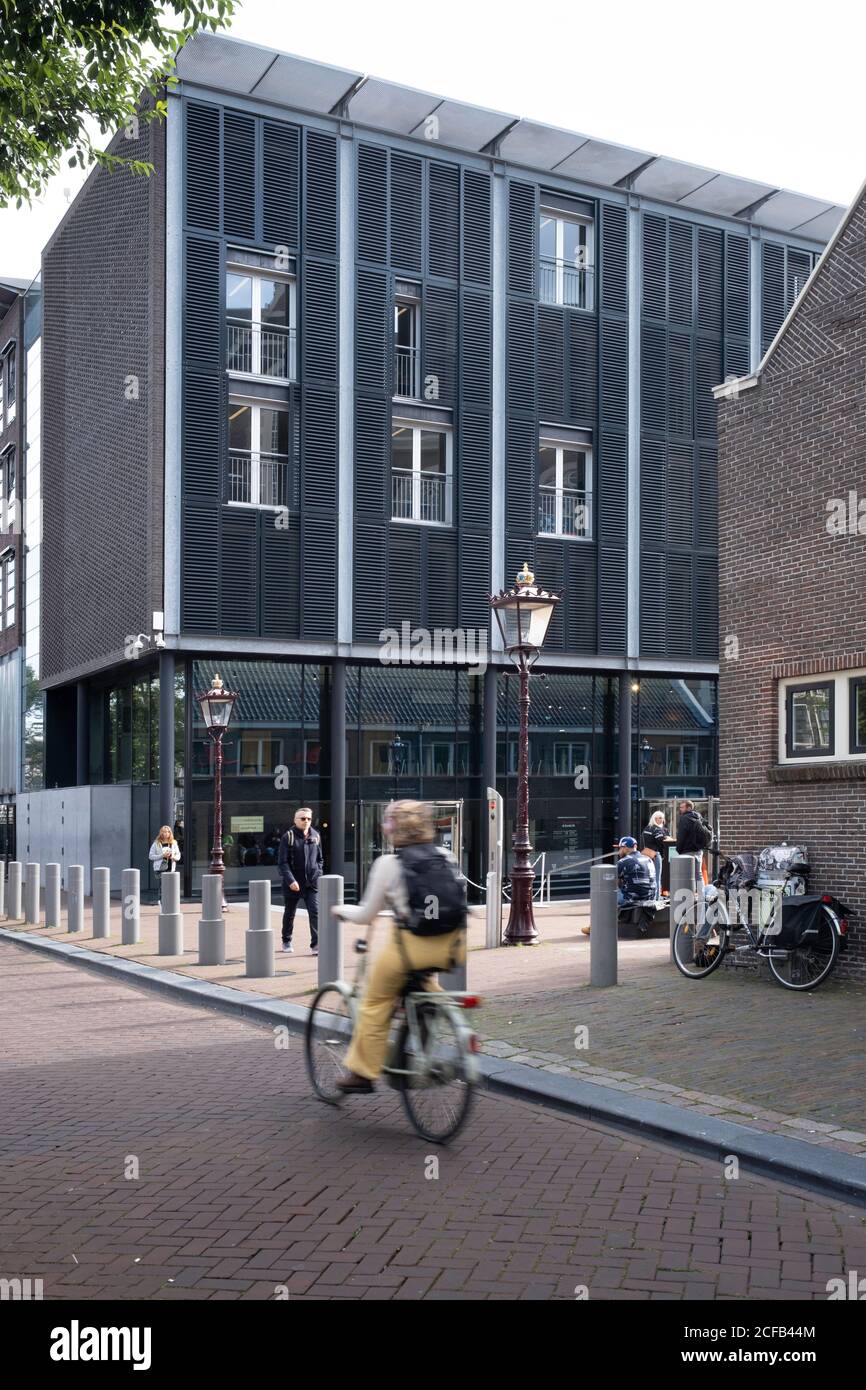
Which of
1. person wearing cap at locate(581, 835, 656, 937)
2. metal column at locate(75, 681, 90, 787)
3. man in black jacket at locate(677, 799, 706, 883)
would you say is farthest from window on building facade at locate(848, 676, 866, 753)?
metal column at locate(75, 681, 90, 787)

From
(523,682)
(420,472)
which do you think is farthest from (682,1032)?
(420,472)

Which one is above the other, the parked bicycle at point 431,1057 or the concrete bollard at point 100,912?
the parked bicycle at point 431,1057

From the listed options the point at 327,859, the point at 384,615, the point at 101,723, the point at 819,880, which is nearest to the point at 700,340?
the point at 384,615

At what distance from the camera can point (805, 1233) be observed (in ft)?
17.0

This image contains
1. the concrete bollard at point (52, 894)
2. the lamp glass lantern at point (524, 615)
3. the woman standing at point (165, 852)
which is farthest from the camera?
the woman standing at point (165, 852)

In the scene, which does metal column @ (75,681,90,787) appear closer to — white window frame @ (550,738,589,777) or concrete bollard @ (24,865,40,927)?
white window frame @ (550,738,589,777)

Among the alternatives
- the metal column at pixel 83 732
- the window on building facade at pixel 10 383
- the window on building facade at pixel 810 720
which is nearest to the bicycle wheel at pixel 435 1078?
the window on building facade at pixel 810 720

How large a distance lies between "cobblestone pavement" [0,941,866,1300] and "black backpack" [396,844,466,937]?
1.07m

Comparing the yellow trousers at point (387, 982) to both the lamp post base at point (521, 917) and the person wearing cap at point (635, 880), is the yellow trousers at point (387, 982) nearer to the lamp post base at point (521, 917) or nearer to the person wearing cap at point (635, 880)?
the lamp post base at point (521, 917)

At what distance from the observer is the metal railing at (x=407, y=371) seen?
2875cm

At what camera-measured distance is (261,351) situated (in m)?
27.5

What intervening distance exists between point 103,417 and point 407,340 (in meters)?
7.09

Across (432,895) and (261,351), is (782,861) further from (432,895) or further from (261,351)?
(261,351)

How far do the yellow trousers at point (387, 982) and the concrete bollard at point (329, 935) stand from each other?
15.4 feet
